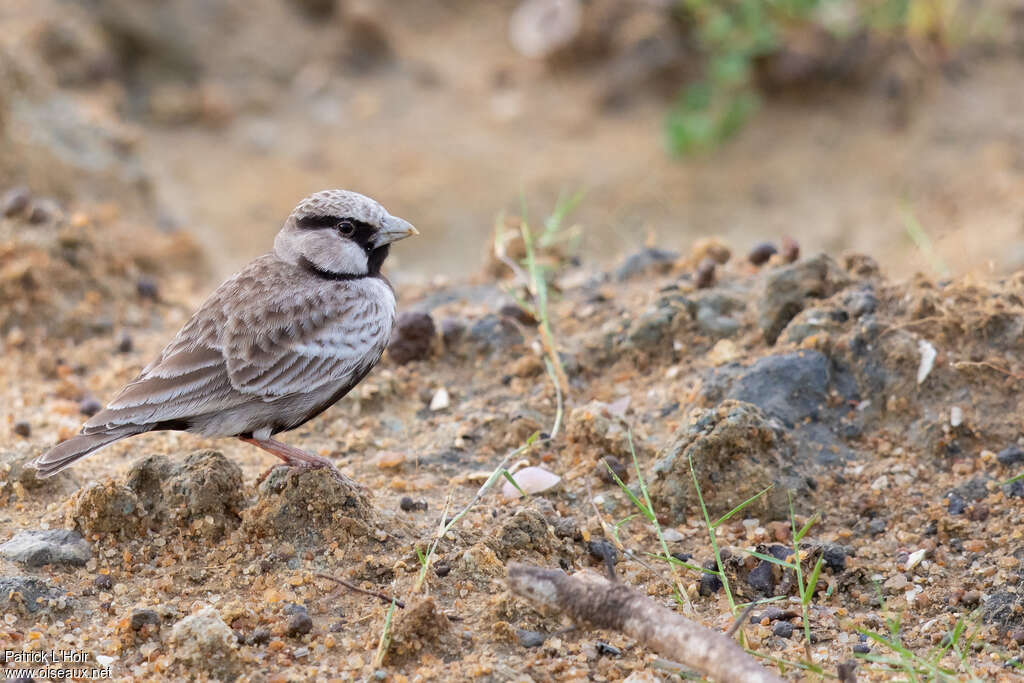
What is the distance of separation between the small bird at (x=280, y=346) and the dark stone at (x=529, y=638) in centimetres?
96

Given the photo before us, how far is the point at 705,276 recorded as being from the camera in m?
5.28

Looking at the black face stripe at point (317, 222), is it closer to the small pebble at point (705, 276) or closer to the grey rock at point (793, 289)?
the small pebble at point (705, 276)

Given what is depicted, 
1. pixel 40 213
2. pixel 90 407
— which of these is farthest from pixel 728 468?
pixel 40 213

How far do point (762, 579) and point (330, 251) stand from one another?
2094 mm

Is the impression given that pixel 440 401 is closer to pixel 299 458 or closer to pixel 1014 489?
pixel 299 458

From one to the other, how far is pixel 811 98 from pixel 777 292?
616 cm

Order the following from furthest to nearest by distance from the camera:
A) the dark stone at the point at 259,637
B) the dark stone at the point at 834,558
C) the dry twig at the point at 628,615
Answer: the dark stone at the point at 834,558 → the dark stone at the point at 259,637 → the dry twig at the point at 628,615

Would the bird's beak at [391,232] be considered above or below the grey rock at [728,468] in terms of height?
above

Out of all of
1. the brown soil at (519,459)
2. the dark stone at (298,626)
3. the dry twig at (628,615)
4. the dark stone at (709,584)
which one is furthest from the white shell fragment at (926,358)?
the dark stone at (298,626)

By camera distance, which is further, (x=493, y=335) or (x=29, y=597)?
(x=493, y=335)

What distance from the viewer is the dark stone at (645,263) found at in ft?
19.2

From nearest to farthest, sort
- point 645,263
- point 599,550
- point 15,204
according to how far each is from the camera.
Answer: point 599,550, point 645,263, point 15,204

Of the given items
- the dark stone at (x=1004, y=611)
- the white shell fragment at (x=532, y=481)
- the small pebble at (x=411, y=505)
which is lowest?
the dark stone at (x=1004, y=611)

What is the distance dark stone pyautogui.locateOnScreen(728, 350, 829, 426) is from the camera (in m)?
4.52
